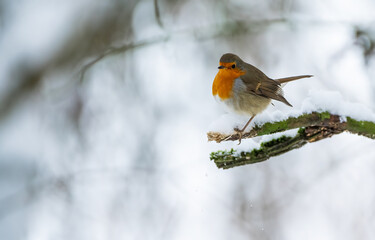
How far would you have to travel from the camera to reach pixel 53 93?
15.9 feet

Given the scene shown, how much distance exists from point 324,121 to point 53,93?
3708 millimetres

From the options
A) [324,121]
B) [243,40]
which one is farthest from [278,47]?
[324,121]

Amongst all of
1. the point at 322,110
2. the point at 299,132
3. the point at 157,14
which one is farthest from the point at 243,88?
the point at 157,14

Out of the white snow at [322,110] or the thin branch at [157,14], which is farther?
the thin branch at [157,14]

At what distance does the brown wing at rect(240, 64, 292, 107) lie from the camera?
3.39 metres

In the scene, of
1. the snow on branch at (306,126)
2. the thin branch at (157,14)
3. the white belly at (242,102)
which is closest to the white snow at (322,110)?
the snow on branch at (306,126)

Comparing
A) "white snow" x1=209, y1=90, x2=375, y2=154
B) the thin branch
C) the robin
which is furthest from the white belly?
the thin branch

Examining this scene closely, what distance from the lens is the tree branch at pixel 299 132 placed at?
1.92 metres

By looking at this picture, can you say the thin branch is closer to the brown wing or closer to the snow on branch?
the brown wing

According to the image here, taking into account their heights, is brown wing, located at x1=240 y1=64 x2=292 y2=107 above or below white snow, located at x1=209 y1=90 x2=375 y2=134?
above

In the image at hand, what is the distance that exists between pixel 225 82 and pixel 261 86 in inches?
13.9

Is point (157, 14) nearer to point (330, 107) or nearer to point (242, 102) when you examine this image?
point (242, 102)

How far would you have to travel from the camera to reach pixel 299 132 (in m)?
2.11

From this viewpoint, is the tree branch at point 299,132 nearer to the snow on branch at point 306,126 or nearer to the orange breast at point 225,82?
the snow on branch at point 306,126
